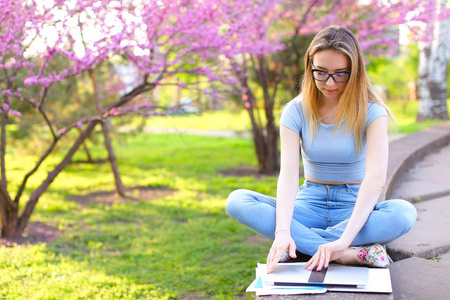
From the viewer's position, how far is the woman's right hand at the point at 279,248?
6.41 feet

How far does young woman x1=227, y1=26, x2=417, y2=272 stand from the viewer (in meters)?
2.06

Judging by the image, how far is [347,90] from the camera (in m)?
2.27

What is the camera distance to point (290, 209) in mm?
2170

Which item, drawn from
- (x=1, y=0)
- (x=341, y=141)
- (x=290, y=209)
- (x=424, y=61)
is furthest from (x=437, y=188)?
(x=424, y=61)

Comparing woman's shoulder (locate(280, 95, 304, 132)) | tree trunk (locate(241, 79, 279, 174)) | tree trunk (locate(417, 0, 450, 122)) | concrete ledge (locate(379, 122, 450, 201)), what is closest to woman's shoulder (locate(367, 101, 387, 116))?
woman's shoulder (locate(280, 95, 304, 132))

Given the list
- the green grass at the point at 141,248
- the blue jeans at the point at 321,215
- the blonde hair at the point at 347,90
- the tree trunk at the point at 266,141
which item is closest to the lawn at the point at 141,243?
the green grass at the point at 141,248

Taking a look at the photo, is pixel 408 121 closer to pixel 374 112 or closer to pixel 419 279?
pixel 374 112

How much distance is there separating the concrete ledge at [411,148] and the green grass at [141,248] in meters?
1.22

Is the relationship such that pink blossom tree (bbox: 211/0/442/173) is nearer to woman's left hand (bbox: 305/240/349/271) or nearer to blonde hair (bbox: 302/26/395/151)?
blonde hair (bbox: 302/26/395/151)

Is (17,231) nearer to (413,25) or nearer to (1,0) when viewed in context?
(1,0)

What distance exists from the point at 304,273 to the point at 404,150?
3469 millimetres

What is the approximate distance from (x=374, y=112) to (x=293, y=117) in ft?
1.29

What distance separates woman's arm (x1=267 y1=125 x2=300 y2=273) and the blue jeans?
72 millimetres

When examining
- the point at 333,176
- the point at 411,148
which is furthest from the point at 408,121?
the point at 333,176
